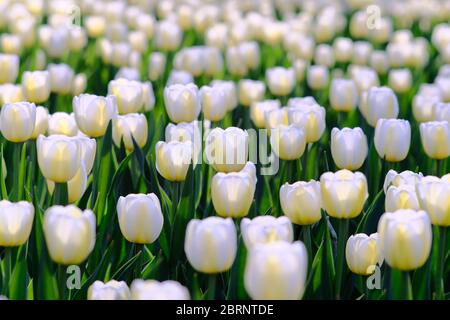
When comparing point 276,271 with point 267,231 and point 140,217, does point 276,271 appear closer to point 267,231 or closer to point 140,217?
point 267,231

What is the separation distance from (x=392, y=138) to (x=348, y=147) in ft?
0.66

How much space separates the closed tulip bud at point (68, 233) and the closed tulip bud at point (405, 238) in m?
0.73

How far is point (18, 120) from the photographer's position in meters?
3.13

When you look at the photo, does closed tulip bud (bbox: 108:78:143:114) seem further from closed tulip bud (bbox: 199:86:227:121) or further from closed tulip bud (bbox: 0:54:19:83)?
closed tulip bud (bbox: 0:54:19:83)

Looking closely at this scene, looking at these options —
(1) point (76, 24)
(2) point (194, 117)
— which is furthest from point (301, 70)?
(2) point (194, 117)

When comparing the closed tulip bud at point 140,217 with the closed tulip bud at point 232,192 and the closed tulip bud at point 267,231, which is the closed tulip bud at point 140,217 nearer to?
the closed tulip bud at point 232,192

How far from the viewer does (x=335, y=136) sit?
3.22 metres

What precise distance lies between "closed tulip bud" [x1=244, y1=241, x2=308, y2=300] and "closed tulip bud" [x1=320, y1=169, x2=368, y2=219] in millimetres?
707

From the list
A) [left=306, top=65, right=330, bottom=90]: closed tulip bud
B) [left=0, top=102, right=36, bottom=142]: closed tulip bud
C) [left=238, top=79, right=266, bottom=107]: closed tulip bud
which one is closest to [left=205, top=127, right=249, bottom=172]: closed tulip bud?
[left=0, top=102, right=36, bottom=142]: closed tulip bud

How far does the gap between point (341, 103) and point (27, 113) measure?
1845 millimetres

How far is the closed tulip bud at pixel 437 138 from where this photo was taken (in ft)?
10.9

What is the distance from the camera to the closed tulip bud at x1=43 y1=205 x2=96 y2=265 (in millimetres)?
2209

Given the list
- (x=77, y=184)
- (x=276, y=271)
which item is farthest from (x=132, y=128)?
(x=276, y=271)
